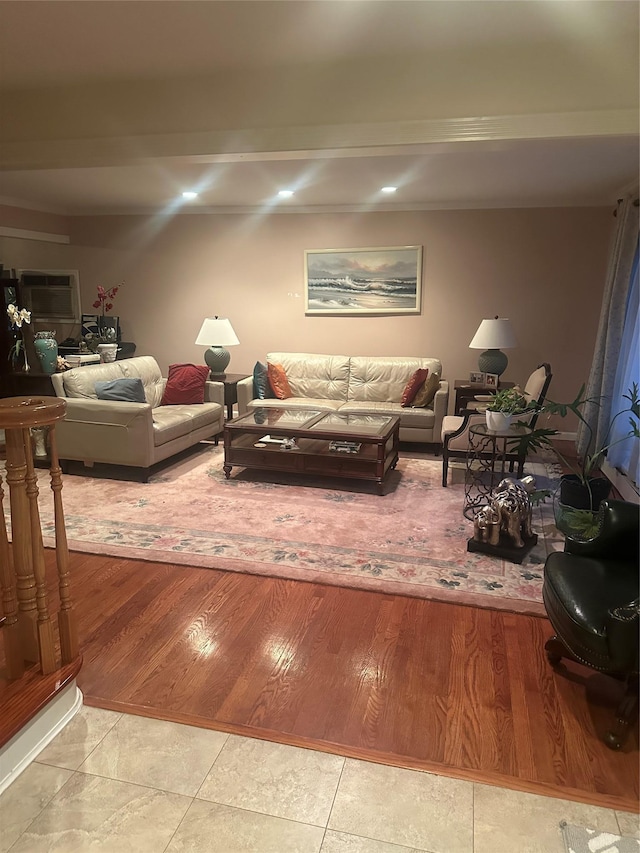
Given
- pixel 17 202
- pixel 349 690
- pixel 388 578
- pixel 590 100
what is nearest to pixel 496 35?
pixel 590 100

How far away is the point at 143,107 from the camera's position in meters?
3.23

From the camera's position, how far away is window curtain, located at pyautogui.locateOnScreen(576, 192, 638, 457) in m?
4.47

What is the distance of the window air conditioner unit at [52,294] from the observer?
21.1ft

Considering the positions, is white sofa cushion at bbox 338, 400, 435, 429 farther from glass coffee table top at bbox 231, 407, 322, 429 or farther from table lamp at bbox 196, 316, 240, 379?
table lamp at bbox 196, 316, 240, 379

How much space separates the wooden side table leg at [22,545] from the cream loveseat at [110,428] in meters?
2.51

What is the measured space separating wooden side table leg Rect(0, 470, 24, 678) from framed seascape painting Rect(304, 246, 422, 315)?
4931 mm

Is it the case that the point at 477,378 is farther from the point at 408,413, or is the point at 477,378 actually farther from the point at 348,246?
the point at 348,246

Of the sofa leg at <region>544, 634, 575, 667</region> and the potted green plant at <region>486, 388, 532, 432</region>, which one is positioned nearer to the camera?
the sofa leg at <region>544, 634, 575, 667</region>

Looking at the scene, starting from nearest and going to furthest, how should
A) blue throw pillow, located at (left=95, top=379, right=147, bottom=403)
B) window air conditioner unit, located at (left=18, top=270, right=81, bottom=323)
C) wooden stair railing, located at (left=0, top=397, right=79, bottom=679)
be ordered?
wooden stair railing, located at (left=0, top=397, right=79, bottom=679) → blue throw pillow, located at (left=95, top=379, right=147, bottom=403) → window air conditioner unit, located at (left=18, top=270, right=81, bottom=323)

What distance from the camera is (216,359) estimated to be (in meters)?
5.98

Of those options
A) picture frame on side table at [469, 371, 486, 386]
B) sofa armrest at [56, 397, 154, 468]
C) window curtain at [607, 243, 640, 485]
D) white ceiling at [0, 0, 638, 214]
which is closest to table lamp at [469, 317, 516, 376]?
picture frame on side table at [469, 371, 486, 386]

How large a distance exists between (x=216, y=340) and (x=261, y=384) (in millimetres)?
651

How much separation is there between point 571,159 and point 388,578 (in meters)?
3.17

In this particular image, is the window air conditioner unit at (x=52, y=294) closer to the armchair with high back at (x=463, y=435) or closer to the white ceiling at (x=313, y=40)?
the white ceiling at (x=313, y=40)
